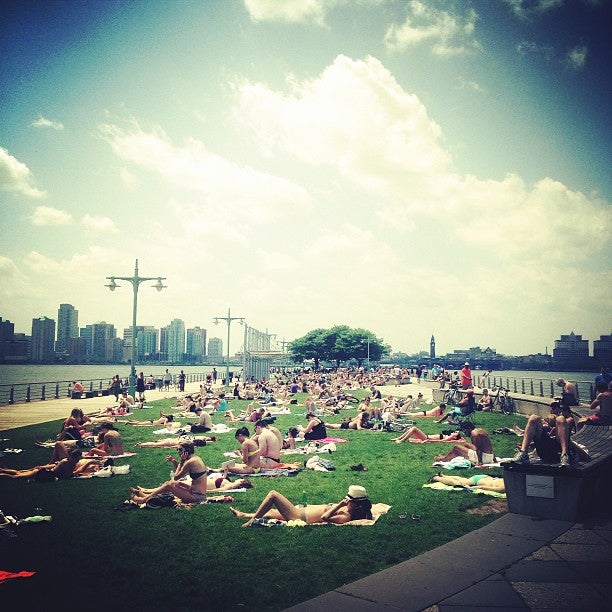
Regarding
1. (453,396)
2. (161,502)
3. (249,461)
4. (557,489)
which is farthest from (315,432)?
(453,396)

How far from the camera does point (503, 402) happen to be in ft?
67.4

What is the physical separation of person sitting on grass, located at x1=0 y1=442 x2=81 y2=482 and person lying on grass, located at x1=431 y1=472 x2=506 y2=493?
729 centimetres

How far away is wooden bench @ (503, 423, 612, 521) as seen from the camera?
20.1 feet

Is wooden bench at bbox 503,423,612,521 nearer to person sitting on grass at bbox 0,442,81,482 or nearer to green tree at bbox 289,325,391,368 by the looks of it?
person sitting on grass at bbox 0,442,81,482

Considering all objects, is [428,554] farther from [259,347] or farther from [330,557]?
[259,347]

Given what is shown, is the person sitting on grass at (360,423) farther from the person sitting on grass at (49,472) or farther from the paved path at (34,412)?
the paved path at (34,412)

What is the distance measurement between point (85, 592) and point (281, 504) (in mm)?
2760

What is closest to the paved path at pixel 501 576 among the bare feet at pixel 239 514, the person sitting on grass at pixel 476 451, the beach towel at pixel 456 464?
the bare feet at pixel 239 514

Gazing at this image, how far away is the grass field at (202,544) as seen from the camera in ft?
14.3

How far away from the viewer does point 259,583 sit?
4547mm

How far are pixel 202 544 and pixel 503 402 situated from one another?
59.4ft

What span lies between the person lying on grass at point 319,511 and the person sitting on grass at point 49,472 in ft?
15.7

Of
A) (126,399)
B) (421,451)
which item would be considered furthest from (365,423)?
(126,399)

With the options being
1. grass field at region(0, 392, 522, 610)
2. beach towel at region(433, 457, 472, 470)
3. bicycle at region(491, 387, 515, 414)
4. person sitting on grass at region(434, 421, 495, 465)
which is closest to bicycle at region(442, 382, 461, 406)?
bicycle at region(491, 387, 515, 414)
